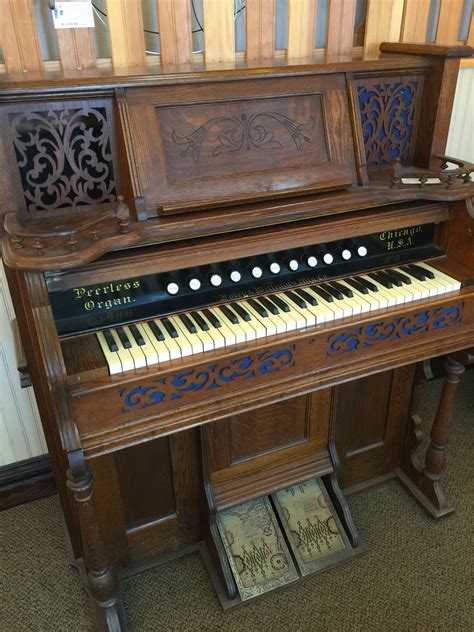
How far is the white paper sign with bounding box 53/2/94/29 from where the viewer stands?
1.49 metres

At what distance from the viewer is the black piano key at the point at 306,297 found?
4.66ft

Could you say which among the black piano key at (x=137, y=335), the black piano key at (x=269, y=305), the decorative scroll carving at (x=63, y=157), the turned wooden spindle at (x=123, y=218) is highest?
the decorative scroll carving at (x=63, y=157)

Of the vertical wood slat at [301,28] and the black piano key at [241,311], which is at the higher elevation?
the vertical wood slat at [301,28]

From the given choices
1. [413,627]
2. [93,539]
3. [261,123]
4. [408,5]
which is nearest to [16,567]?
[93,539]

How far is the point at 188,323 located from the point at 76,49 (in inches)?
34.1

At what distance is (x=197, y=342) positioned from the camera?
126cm

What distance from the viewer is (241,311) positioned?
1.38m

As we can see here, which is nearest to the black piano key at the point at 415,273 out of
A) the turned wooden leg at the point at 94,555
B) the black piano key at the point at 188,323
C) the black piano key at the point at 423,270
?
the black piano key at the point at 423,270

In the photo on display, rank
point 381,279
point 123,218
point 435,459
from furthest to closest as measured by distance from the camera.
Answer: point 435,459
point 381,279
point 123,218

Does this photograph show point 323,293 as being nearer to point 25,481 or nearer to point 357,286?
point 357,286

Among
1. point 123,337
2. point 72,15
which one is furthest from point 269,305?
point 72,15

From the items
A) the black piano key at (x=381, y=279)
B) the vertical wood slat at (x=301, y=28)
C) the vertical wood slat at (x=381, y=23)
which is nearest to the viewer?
the black piano key at (x=381, y=279)

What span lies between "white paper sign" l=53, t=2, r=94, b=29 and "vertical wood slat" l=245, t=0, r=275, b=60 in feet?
1.59

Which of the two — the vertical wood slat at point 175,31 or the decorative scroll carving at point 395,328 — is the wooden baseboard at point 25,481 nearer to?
the decorative scroll carving at point 395,328
